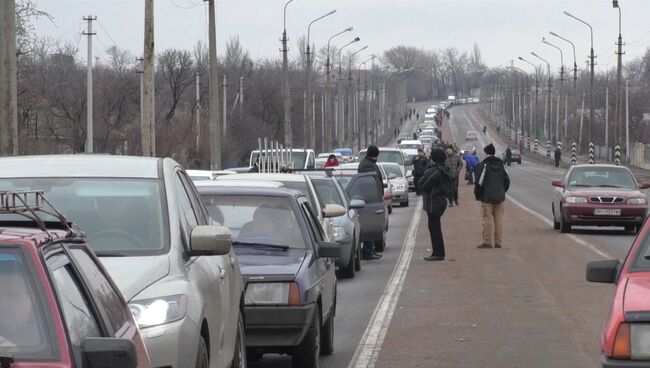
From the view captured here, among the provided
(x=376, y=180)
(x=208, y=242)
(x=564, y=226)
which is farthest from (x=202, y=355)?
(x=564, y=226)

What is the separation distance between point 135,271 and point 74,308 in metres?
1.99

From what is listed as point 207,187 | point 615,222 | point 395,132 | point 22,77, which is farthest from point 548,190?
point 395,132

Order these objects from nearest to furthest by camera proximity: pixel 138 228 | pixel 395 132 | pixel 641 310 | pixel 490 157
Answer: pixel 641 310 → pixel 138 228 → pixel 490 157 → pixel 395 132

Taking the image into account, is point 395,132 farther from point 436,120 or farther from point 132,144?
point 132,144

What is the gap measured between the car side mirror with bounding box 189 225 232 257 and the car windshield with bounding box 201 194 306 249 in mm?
3357

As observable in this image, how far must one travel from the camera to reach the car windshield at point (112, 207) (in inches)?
287

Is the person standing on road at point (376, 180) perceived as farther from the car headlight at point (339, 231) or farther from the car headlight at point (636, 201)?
the car headlight at point (636, 201)

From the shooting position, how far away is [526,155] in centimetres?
13038

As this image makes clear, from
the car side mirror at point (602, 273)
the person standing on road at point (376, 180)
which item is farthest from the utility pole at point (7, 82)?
the car side mirror at point (602, 273)

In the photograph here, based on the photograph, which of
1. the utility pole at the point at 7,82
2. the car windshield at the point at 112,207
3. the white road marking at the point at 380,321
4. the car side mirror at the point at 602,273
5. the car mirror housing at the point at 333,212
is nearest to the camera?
the car windshield at the point at 112,207

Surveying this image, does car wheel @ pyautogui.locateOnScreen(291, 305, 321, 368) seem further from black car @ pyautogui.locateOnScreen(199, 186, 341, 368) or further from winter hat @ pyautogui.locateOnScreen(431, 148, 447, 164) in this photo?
winter hat @ pyautogui.locateOnScreen(431, 148, 447, 164)

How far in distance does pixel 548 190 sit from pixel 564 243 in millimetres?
30883

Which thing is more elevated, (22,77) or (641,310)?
(22,77)

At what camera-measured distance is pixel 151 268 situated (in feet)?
22.3
